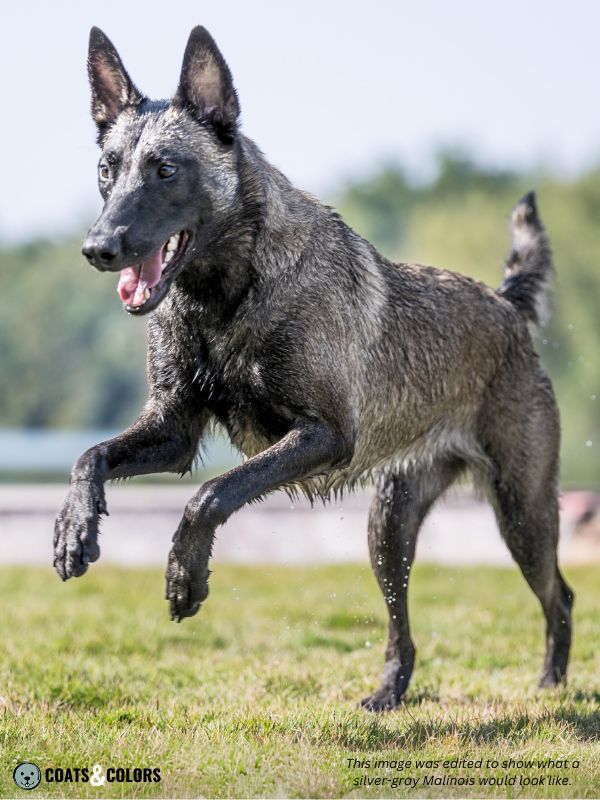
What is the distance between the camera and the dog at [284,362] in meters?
4.07

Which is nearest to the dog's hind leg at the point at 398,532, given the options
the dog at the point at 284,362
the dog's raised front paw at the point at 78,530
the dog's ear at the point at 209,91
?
the dog at the point at 284,362

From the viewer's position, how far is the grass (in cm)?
371

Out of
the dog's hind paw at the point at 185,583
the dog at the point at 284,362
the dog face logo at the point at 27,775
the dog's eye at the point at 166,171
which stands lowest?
the dog face logo at the point at 27,775

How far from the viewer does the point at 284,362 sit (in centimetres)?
434

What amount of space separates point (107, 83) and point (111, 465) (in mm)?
1478

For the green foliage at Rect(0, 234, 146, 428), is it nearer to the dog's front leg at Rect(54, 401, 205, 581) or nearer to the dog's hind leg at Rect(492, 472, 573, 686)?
the dog's hind leg at Rect(492, 472, 573, 686)

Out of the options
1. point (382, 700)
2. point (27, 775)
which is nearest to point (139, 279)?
point (27, 775)

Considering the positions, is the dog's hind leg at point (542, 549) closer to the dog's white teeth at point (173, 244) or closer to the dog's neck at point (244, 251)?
the dog's neck at point (244, 251)

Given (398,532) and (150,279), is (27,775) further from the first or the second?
(398,532)

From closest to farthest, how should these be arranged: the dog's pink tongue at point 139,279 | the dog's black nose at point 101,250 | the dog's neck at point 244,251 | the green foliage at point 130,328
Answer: the dog's black nose at point 101,250 → the dog's pink tongue at point 139,279 → the dog's neck at point 244,251 → the green foliage at point 130,328

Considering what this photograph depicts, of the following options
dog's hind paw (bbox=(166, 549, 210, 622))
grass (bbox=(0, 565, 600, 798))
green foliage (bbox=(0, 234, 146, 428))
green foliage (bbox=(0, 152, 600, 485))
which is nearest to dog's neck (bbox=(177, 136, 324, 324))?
dog's hind paw (bbox=(166, 549, 210, 622))

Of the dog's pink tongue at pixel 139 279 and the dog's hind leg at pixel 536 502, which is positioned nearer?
the dog's pink tongue at pixel 139 279

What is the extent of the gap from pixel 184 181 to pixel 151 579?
5646mm

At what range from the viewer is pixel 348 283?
4730mm
